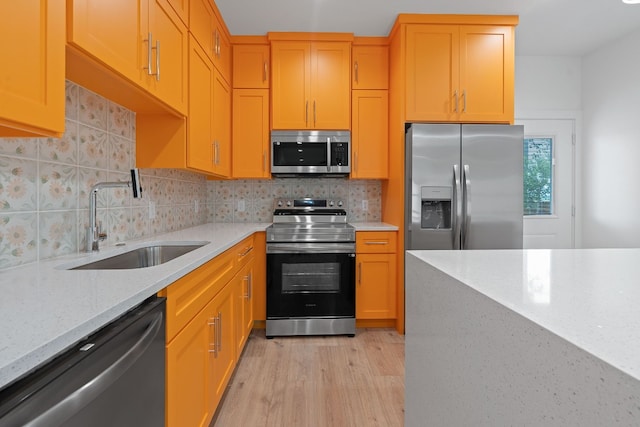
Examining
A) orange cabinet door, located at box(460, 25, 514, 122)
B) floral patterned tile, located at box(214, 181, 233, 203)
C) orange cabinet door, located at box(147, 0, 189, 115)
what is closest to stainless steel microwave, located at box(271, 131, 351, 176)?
floral patterned tile, located at box(214, 181, 233, 203)

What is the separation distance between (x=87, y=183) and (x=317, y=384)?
5.45ft

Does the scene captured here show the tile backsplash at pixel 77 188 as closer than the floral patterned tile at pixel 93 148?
Yes

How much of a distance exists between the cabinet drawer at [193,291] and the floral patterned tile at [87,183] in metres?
0.64

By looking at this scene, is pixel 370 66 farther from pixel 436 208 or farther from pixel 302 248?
pixel 302 248

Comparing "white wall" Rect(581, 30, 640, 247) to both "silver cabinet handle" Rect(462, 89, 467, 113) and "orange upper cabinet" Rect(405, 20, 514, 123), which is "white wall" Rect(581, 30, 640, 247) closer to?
"orange upper cabinet" Rect(405, 20, 514, 123)

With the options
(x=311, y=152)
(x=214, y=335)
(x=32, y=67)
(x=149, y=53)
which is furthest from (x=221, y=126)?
(x=32, y=67)

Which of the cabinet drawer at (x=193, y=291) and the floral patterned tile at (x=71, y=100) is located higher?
the floral patterned tile at (x=71, y=100)

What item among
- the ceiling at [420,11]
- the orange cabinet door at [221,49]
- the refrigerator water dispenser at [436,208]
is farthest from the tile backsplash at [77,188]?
the refrigerator water dispenser at [436,208]

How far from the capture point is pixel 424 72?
2791 millimetres

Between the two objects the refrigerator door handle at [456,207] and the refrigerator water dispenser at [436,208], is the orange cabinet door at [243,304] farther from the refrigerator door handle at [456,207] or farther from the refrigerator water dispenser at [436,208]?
the refrigerator door handle at [456,207]

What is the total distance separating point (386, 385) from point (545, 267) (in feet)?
4.79

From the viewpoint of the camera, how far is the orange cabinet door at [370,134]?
312 cm

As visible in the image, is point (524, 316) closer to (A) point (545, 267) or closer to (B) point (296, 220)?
(A) point (545, 267)

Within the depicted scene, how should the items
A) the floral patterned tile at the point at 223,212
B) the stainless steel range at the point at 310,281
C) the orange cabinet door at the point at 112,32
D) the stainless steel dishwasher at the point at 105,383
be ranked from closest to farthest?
the stainless steel dishwasher at the point at 105,383, the orange cabinet door at the point at 112,32, the stainless steel range at the point at 310,281, the floral patterned tile at the point at 223,212
